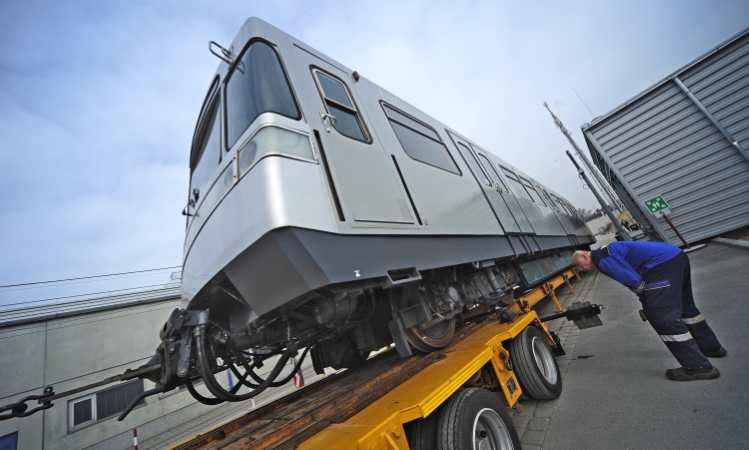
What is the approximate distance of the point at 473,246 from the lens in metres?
3.16

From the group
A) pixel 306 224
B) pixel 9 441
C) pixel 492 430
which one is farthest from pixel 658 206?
pixel 9 441

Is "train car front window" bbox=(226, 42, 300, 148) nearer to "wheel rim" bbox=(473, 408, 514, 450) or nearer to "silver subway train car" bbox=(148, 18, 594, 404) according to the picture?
"silver subway train car" bbox=(148, 18, 594, 404)

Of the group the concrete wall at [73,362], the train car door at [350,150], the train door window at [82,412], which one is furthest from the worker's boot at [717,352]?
the train door window at [82,412]

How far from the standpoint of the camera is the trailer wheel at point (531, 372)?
112 inches

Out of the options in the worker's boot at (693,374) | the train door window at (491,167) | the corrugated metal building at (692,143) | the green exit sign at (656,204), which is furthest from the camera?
the green exit sign at (656,204)

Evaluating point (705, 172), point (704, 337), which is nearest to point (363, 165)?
point (704, 337)

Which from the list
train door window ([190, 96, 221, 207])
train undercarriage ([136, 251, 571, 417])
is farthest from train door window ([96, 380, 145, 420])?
train door window ([190, 96, 221, 207])

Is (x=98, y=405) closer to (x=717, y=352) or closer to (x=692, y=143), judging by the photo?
(x=717, y=352)

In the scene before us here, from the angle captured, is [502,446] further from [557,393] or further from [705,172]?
[705,172]

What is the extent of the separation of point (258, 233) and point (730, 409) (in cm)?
335

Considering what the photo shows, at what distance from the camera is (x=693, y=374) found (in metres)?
2.56

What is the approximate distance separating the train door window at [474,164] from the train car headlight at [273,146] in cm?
321

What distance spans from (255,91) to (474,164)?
11.9 feet

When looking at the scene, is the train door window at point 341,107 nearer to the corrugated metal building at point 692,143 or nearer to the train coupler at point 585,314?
the train coupler at point 585,314
